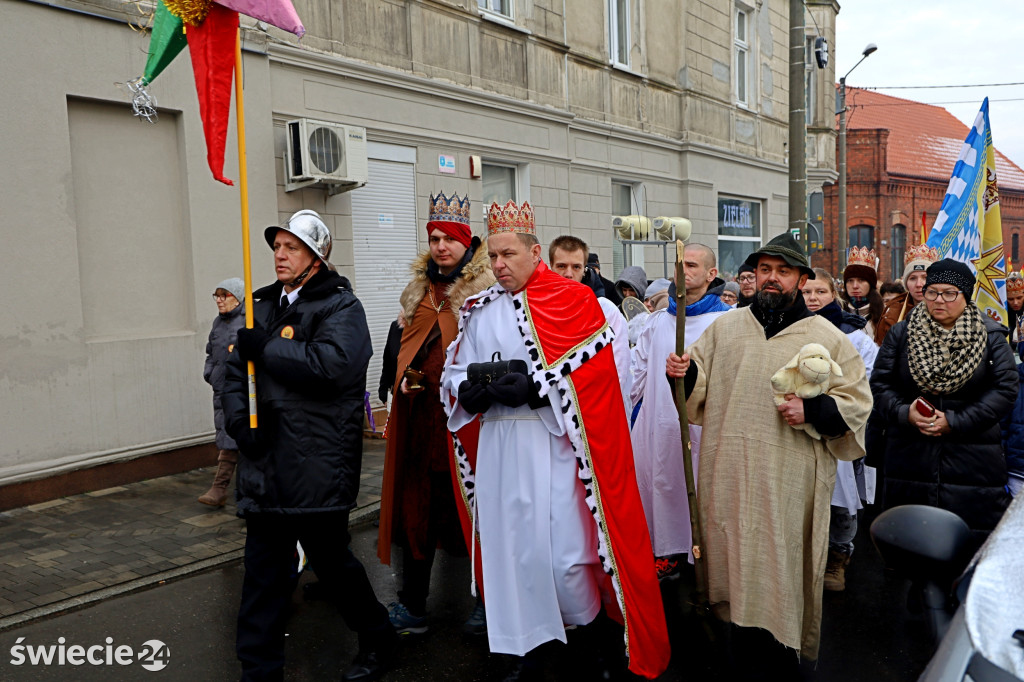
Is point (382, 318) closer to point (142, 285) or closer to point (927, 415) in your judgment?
point (142, 285)

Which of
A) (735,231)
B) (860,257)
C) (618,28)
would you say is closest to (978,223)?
(860,257)

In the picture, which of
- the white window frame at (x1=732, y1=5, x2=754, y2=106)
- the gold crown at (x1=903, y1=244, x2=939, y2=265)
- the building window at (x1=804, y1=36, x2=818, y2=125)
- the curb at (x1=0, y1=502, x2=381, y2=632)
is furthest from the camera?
the building window at (x1=804, y1=36, x2=818, y2=125)

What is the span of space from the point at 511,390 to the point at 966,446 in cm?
251

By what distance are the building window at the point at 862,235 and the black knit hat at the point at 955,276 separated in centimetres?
3336

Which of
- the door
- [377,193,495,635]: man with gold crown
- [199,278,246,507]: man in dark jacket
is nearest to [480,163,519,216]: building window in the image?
the door

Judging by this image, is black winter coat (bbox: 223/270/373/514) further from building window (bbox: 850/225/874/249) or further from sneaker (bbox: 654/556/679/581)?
building window (bbox: 850/225/874/249)

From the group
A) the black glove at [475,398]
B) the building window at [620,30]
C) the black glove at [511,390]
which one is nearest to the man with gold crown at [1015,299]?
the black glove at [511,390]

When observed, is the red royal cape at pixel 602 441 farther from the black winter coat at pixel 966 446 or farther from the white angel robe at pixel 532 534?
the black winter coat at pixel 966 446

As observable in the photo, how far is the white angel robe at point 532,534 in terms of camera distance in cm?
361

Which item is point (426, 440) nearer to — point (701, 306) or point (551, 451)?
point (551, 451)

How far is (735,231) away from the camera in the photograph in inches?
715

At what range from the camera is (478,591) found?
4141 millimetres

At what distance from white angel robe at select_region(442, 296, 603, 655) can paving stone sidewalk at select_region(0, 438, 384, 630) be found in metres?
2.52

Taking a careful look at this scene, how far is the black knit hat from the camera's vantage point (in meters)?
4.41
